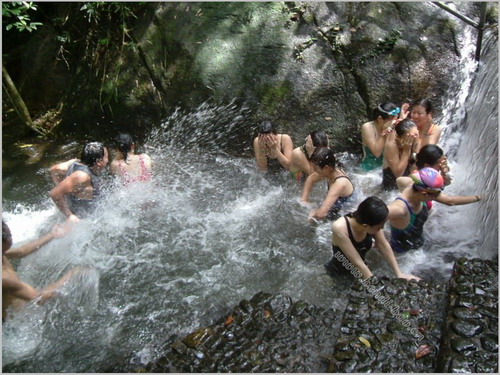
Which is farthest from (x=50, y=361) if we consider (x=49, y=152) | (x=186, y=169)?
(x=49, y=152)

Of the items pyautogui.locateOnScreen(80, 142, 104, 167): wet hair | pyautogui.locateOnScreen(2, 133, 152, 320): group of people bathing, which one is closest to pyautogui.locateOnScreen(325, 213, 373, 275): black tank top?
pyautogui.locateOnScreen(2, 133, 152, 320): group of people bathing

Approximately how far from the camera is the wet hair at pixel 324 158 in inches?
185

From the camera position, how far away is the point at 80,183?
5.06 m

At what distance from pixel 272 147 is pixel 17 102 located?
449 centimetres

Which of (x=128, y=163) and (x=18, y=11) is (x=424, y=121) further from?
(x=18, y=11)

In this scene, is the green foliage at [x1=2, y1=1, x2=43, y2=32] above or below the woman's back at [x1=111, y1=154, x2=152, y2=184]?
above

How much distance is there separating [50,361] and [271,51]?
5097 mm

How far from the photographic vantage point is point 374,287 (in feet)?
12.4

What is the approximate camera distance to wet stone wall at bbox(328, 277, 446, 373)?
10.3 ft

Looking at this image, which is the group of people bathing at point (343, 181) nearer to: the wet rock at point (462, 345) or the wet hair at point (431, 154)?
the wet hair at point (431, 154)

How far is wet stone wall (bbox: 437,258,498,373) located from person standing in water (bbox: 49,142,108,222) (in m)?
3.75

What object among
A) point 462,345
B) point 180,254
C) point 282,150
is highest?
point 282,150

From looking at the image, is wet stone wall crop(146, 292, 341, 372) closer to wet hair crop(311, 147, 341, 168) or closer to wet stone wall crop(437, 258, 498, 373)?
wet stone wall crop(437, 258, 498, 373)

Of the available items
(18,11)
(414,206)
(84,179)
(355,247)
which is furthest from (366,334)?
(18,11)
